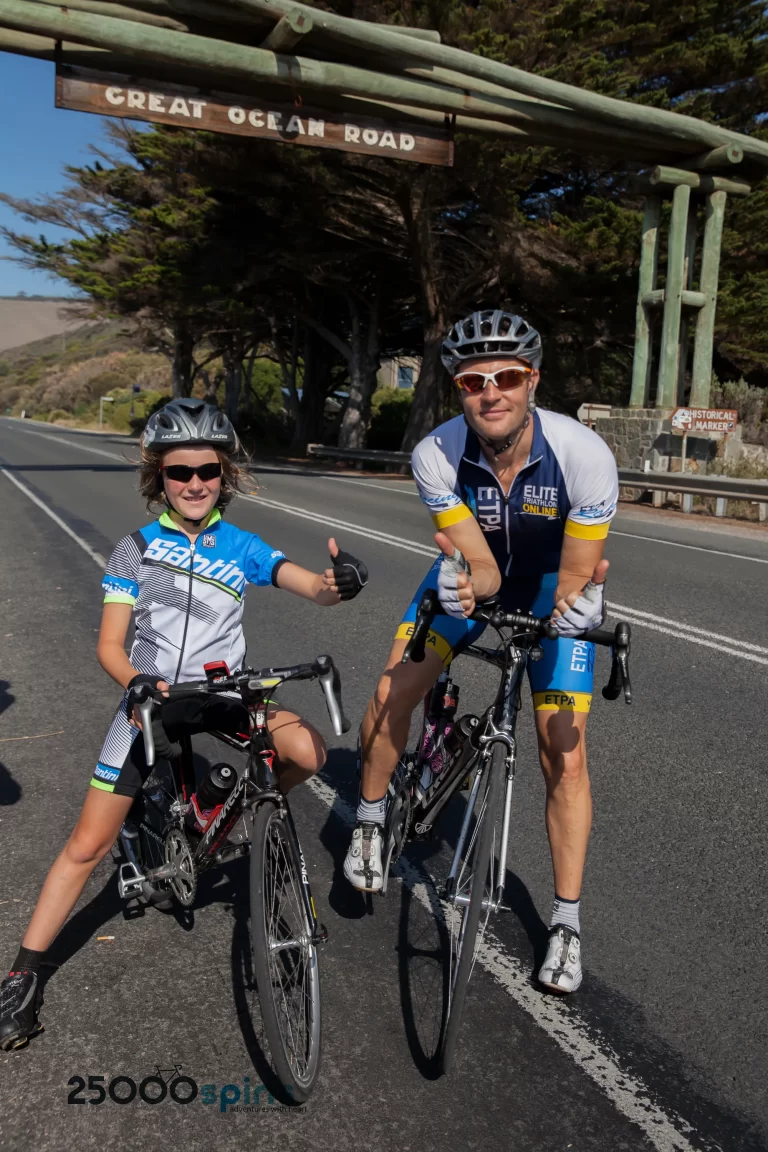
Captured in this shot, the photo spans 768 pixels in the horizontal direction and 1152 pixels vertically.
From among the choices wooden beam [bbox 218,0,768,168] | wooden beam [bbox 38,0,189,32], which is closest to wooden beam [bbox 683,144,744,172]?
wooden beam [bbox 218,0,768,168]

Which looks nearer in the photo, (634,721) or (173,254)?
(634,721)

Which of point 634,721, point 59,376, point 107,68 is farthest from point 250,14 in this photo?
point 59,376

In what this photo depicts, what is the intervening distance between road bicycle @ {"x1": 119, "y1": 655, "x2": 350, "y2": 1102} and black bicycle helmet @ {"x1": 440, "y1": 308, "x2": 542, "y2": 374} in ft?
3.69

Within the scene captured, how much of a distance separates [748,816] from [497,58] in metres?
21.6

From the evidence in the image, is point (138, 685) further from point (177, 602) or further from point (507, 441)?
point (507, 441)

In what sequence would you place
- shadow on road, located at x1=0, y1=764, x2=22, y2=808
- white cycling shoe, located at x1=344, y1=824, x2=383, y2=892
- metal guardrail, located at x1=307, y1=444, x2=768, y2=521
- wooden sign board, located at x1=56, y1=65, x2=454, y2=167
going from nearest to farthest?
white cycling shoe, located at x1=344, y1=824, x2=383, y2=892
shadow on road, located at x1=0, y1=764, x2=22, y2=808
wooden sign board, located at x1=56, y1=65, x2=454, y2=167
metal guardrail, located at x1=307, y1=444, x2=768, y2=521

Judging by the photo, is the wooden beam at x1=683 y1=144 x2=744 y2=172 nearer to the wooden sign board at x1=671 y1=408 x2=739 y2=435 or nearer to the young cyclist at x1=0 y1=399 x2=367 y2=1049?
the wooden sign board at x1=671 y1=408 x2=739 y2=435

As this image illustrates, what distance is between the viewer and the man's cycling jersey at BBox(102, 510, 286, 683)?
3430mm

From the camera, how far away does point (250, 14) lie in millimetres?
16438

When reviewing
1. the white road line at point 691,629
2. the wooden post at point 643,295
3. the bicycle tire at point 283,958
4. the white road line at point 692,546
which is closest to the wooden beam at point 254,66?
the wooden post at point 643,295

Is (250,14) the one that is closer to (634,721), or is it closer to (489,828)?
(634,721)

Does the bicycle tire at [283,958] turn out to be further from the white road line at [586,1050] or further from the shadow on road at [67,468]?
the shadow on road at [67,468]

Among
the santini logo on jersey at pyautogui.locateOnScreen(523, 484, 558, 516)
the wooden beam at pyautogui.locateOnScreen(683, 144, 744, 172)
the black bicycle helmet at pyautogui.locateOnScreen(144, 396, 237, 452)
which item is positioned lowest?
the santini logo on jersey at pyautogui.locateOnScreen(523, 484, 558, 516)

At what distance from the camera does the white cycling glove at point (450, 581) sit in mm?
3240
